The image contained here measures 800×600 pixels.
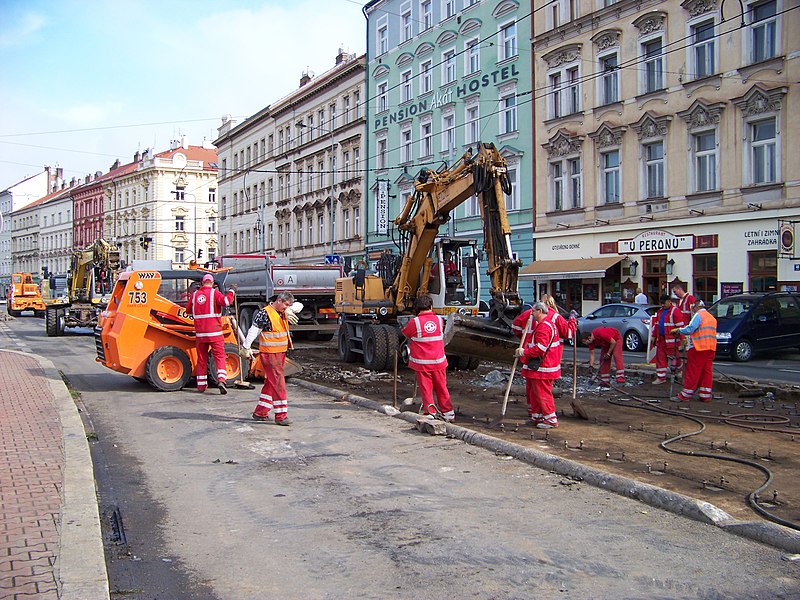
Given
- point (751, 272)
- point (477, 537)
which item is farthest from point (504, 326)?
point (751, 272)

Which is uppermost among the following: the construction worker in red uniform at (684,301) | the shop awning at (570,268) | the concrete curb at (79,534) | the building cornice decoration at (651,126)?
the building cornice decoration at (651,126)

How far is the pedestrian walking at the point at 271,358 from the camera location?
31.3 ft

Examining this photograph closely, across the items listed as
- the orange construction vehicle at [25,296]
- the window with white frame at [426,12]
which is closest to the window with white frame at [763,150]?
the window with white frame at [426,12]

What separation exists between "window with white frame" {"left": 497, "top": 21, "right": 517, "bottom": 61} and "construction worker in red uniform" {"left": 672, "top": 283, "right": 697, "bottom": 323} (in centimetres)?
2059

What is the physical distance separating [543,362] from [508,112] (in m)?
24.7

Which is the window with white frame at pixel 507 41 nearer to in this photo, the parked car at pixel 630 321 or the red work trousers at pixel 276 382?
→ the parked car at pixel 630 321

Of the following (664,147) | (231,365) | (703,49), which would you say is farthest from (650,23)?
(231,365)

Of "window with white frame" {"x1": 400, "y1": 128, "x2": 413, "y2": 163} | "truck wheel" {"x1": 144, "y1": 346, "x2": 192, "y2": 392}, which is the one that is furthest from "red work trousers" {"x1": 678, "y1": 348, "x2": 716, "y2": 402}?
"window with white frame" {"x1": 400, "y1": 128, "x2": 413, "y2": 163}

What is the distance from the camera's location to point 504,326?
12.6 metres

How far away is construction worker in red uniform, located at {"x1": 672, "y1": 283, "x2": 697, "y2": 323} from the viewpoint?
12922 mm

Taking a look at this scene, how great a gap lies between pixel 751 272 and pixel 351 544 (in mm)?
21239

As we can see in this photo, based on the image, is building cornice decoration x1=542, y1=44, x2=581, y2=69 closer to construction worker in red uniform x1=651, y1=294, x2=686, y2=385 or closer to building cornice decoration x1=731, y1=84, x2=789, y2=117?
building cornice decoration x1=731, y1=84, x2=789, y2=117

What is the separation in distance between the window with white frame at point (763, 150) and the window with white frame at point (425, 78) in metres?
16.8

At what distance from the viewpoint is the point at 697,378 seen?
11461 mm
